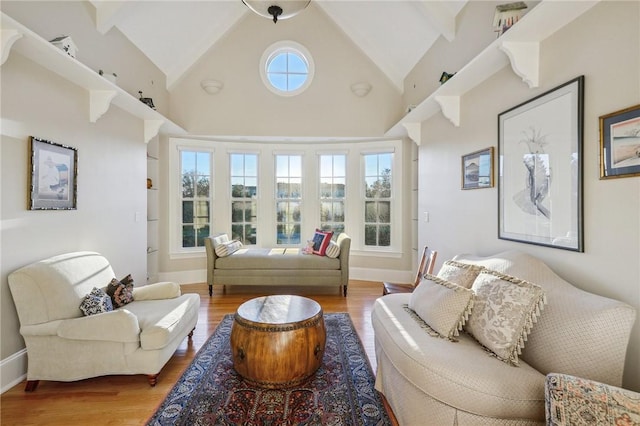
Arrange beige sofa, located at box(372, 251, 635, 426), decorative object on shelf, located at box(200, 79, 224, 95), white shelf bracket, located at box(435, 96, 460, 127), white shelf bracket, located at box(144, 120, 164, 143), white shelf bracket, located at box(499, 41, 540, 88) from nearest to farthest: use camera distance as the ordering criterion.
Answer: beige sofa, located at box(372, 251, 635, 426) → white shelf bracket, located at box(499, 41, 540, 88) → white shelf bracket, located at box(435, 96, 460, 127) → white shelf bracket, located at box(144, 120, 164, 143) → decorative object on shelf, located at box(200, 79, 224, 95)

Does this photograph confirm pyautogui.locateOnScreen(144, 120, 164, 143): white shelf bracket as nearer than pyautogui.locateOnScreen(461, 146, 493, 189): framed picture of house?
No

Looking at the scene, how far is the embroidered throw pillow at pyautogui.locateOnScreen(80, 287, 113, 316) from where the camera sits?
2188mm

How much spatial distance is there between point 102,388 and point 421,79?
4.57 m

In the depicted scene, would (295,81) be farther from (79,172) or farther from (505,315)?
(505,315)

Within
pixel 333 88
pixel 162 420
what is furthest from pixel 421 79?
pixel 162 420

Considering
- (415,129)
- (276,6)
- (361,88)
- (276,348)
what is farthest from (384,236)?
(276,6)

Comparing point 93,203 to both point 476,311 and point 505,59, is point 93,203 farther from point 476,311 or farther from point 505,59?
point 505,59

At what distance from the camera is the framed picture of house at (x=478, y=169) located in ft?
8.36

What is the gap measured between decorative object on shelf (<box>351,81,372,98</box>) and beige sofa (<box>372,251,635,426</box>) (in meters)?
3.68

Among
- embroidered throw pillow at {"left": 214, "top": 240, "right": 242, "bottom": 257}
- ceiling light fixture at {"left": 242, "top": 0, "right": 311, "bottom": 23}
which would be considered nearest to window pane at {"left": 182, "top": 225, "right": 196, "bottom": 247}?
embroidered throw pillow at {"left": 214, "top": 240, "right": 242, "bottom": 257}

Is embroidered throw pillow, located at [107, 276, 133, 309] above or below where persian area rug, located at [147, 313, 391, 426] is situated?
above

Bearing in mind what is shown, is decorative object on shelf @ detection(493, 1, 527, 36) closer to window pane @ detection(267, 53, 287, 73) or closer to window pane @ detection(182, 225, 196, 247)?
window pane @ detection(267, 53, 287, 73)

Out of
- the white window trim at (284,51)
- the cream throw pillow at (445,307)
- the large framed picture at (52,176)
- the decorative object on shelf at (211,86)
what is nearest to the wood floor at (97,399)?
the cream throw pillow at (445,307)

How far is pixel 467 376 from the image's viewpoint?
1367 mm
